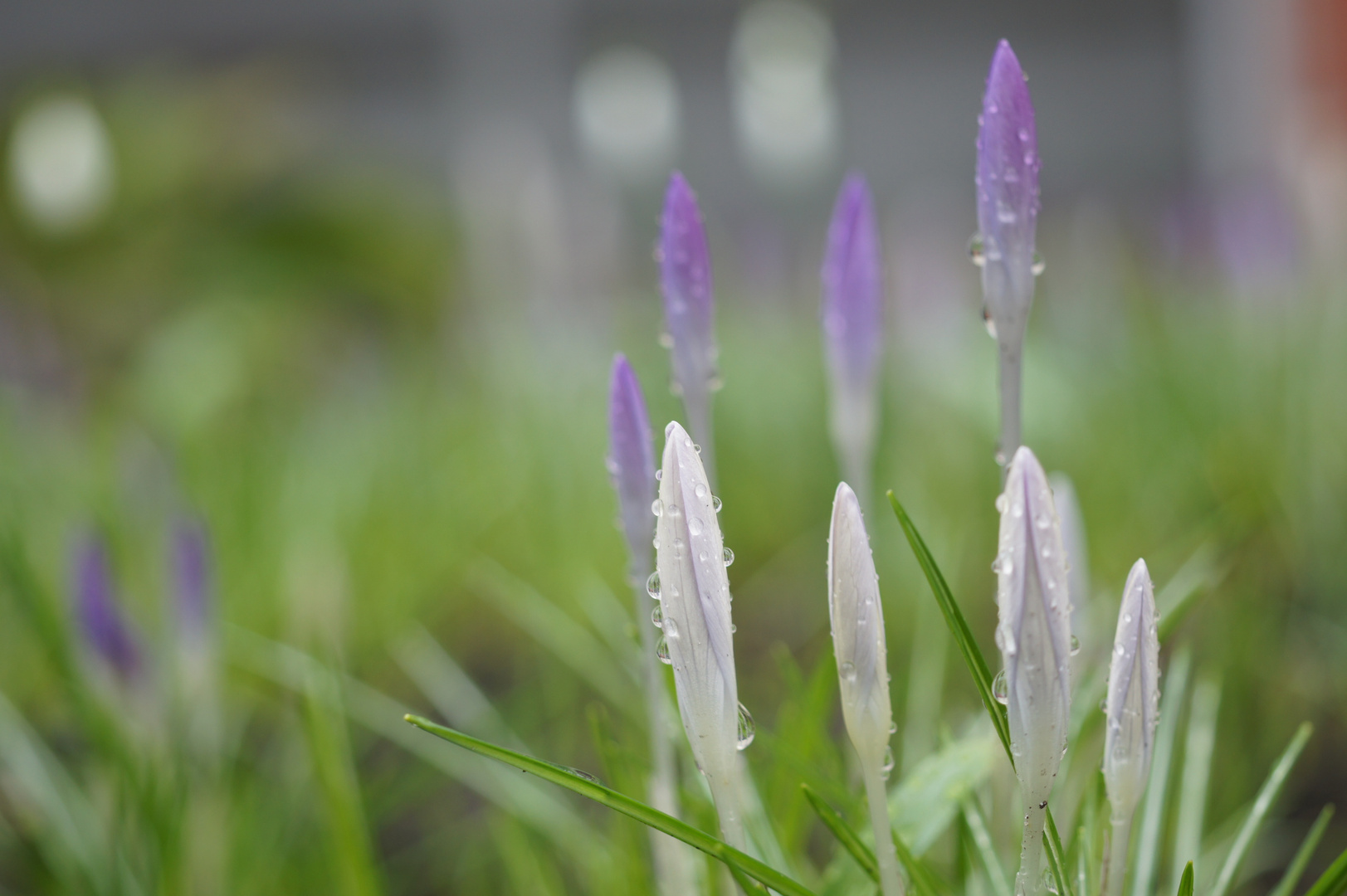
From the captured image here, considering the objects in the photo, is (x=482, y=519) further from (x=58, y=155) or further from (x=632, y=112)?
(x=632, y=112)

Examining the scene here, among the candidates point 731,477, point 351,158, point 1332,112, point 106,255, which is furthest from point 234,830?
point 1332,112

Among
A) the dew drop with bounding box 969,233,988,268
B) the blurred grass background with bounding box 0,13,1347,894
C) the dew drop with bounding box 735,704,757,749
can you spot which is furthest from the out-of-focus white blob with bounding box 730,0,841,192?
the dew drop with bounding box 735,704,757,749

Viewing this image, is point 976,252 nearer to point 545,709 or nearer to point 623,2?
point 545,709

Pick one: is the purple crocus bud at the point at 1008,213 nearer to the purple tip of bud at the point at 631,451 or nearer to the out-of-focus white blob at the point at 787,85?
the purple tip of bud at the point at 631,451

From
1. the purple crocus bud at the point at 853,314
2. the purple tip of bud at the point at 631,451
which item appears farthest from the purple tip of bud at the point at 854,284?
the purple tip of bud at the point at 631,451

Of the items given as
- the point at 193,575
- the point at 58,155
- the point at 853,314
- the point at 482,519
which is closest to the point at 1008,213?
the point at 853,314

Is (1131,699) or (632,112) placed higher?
(632,112)
